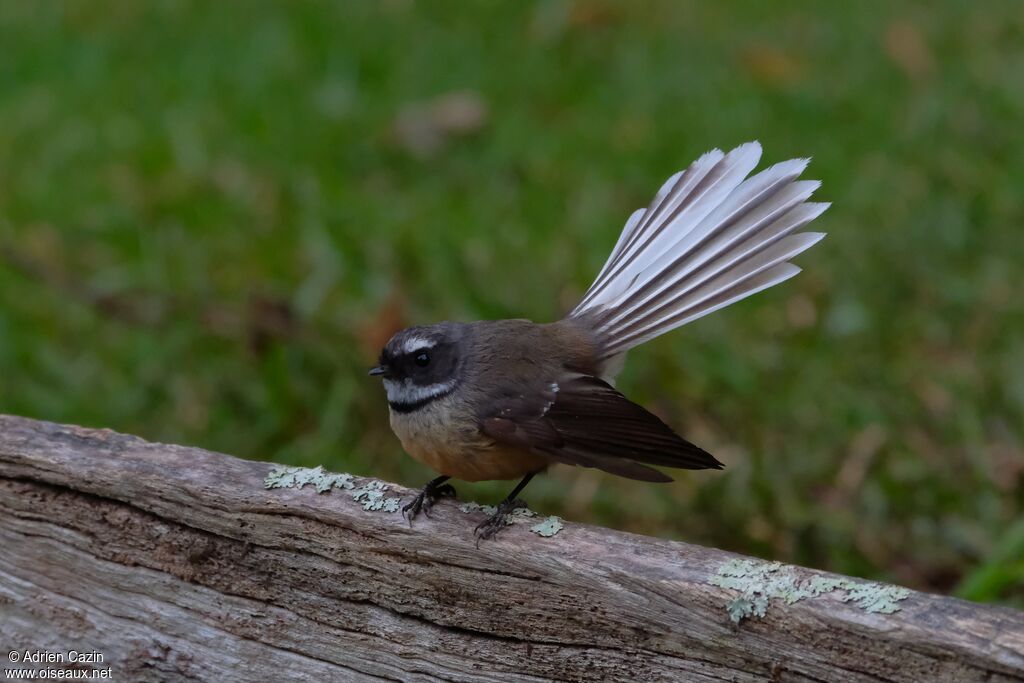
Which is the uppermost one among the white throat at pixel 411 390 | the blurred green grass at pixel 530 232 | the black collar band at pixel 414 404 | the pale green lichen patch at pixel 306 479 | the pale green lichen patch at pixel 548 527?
the blurred green grass at pixel 530 232

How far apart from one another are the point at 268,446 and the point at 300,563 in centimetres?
237

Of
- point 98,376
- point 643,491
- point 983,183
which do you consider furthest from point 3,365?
point 983,183

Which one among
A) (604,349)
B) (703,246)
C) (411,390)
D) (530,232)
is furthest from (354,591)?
(530,232)

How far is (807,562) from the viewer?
4.57 metres

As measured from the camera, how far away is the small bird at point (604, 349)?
10.3ft

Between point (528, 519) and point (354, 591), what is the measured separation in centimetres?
42

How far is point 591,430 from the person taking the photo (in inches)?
125

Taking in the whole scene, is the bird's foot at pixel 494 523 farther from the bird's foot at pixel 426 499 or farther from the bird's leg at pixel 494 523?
the bird's foot at pixel 426 499

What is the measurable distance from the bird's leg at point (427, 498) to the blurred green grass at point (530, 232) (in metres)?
1.68

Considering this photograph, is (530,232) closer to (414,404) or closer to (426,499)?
(414,404)

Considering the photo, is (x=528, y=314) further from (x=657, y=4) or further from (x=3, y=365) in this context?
(x=657, y=4)

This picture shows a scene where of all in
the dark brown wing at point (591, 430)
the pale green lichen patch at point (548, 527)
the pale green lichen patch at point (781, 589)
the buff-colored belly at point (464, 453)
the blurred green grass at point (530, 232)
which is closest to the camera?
the pale green lichen patch at point (781, 589)

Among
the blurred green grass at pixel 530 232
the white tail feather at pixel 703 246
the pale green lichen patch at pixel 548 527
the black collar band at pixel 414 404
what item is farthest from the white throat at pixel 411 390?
the blurred green grass at pixel 530 232

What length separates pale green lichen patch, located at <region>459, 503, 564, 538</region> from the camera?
2.72 meters
